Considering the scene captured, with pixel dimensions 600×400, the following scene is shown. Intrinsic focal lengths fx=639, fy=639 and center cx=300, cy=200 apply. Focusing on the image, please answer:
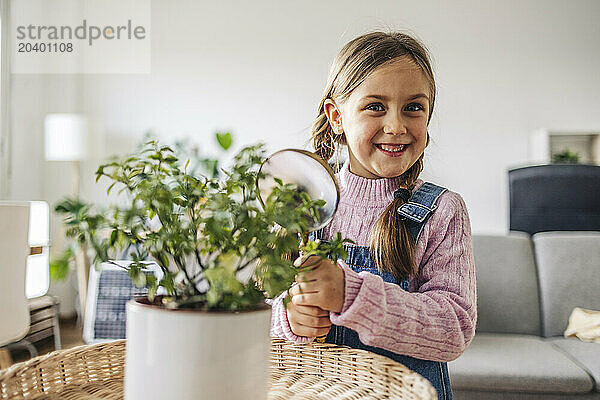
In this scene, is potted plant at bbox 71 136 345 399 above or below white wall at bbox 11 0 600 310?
below

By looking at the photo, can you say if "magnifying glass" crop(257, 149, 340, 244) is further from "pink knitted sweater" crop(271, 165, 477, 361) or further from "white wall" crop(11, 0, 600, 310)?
"white wall" crop(11, 0, 600, 310)

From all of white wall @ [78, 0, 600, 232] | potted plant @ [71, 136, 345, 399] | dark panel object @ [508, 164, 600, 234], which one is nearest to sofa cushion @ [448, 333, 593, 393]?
potted plant @ [71, 136, 345, 399]

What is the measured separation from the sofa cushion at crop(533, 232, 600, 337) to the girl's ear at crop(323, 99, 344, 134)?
1962mm

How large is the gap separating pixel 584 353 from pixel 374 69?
6.14 feet

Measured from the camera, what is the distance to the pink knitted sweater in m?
0.79

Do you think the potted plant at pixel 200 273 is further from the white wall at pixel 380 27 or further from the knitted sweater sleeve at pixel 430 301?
the white wall at pixel 380 27

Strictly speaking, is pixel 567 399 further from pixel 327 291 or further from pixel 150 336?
pixel 150 336

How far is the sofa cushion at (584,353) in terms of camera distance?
223 cm

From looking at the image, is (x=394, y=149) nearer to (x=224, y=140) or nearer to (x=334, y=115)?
(x=334, y=115)

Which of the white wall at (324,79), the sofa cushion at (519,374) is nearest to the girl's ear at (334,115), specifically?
the sofa cushion at (519,374)

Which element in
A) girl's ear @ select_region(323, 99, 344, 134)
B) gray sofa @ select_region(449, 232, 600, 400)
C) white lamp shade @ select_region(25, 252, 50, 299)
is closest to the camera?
girl's ear @ select_region(323, 99, 344, 134)

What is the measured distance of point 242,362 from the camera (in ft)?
1.94

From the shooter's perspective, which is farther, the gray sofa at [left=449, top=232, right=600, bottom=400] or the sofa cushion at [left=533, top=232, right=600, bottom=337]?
the sofa cushion at [left=533, top=232, right=600, bottom=337]

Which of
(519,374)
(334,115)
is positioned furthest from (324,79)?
(334,115)
